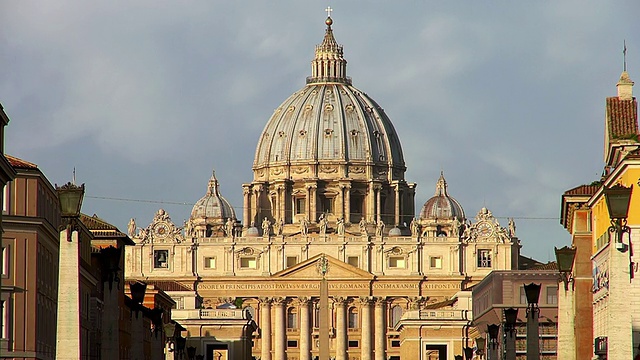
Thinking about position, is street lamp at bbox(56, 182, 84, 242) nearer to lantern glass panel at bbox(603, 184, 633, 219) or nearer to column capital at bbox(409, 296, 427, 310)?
lantern glass panel at bbox(603, 184, 633, 219)

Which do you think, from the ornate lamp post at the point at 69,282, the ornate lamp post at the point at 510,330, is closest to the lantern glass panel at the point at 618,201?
the ornate lamp post at the point at 69,282

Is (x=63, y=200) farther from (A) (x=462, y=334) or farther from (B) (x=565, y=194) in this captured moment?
(A) (x=462, y=334)

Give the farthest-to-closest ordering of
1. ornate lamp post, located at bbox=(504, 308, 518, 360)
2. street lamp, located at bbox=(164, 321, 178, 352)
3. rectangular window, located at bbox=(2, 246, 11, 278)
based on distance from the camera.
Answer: street lamp, located at bbox=(164, 321, 178, 352), rectangular window, located at bbox=(2, 246, 11, 278), ornate lamp post, located at bbox=(504, 308, 518, 360)

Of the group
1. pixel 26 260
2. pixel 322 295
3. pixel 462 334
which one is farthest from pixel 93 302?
pixel 322 295

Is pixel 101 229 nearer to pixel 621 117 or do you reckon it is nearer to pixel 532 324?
pixel 621 117

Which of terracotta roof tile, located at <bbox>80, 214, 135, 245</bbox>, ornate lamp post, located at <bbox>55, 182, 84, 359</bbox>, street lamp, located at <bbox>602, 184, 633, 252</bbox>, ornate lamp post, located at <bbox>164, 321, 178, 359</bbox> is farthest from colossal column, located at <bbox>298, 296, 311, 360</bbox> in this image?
street lamp, located at <bbox>602, 184, 633, 252</bbox>

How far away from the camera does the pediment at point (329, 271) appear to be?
198875 mm

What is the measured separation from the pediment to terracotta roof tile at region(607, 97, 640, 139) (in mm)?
136036

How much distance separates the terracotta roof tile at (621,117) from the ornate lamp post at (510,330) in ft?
26.8

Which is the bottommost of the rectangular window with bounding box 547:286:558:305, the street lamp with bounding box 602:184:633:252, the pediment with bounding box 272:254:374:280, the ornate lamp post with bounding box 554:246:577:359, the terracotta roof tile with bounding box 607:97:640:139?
the ornate lamp post with bounding box 554:246:577:359

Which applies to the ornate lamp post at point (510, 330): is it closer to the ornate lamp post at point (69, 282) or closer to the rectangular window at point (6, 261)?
the rectangular window at point (6, 261)

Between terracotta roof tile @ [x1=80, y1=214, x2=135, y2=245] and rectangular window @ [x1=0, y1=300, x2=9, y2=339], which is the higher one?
terracotta roof tile @ [x1=80, y1=214, x2=135, y2=245]

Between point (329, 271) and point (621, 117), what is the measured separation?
453ft

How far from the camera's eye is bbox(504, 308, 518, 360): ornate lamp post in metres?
53.6
